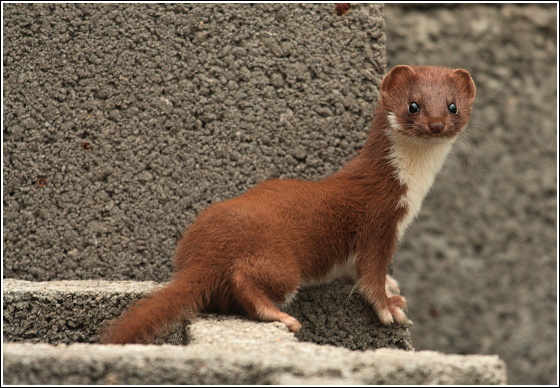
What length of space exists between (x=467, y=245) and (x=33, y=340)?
4156 millimetres

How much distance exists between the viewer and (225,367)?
257cm

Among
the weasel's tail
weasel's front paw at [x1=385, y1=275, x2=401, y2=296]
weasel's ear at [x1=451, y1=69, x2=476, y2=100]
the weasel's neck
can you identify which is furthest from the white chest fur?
the weasel's tail

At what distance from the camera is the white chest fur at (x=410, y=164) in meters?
3.91

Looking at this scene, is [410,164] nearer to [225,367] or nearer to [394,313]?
[394,313]

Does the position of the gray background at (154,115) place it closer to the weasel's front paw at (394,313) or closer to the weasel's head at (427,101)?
the weasel's head at (427,101)

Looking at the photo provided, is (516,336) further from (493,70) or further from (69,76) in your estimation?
(69,76)

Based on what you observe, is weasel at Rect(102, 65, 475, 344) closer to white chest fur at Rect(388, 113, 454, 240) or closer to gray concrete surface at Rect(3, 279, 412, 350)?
white chest fur at Rect(388, 113, 454, 240)

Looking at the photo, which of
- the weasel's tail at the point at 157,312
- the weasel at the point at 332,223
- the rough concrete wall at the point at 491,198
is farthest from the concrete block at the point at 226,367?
the rough concrete wall at the point at 491,198

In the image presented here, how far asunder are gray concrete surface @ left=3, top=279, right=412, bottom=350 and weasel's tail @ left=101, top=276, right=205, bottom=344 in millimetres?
123

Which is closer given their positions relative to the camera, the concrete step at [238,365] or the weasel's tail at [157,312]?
the concrete step at [238,365]

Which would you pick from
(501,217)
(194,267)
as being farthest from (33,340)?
(501,217)

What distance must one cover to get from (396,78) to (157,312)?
4.86 feet

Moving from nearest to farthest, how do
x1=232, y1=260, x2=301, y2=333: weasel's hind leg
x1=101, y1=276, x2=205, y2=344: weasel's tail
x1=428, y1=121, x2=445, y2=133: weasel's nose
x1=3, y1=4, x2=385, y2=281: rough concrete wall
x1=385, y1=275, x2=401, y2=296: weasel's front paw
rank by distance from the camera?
x1=101, y1=276, x2=205, y2=344: weasel's tail < x1=232, y1=260, x2=301, y2=333: weasel's hind leg < x1=428, y1=121, x2=445, y2=133: weasel's nose < x1=3, y1=4, x2=385, y2=281: rough concrete wall < x1=385, y1=275, x2=401, y2=296: weasel's front paw

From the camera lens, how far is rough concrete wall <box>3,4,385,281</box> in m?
4.06
